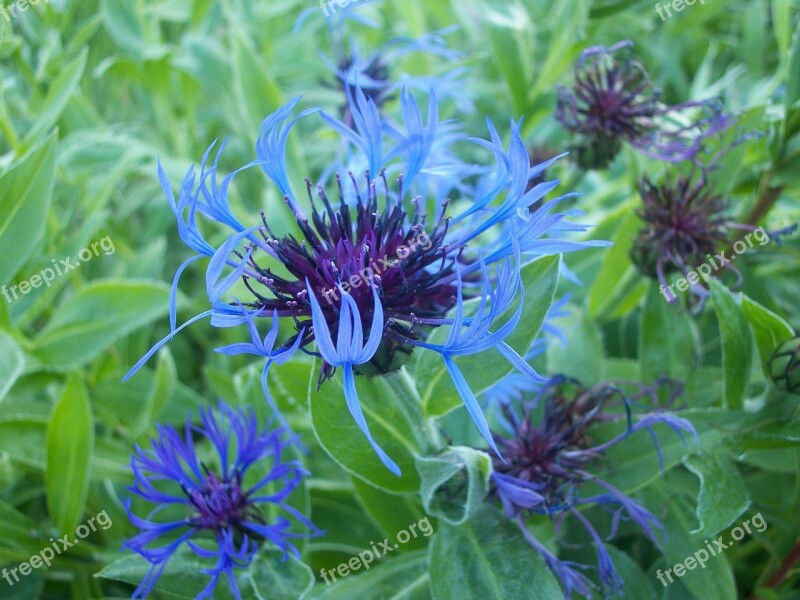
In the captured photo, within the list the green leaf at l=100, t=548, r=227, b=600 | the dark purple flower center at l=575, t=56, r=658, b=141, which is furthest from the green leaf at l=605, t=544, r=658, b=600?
the dark purple flower center at l=575, t=56, r=658, b=141

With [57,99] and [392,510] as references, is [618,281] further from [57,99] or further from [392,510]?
[57,99]

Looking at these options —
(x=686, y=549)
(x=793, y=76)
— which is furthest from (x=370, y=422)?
(x=793, y=76)

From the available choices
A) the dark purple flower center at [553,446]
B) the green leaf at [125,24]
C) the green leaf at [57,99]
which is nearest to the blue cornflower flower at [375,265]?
the dark purple flower center at [553,446]

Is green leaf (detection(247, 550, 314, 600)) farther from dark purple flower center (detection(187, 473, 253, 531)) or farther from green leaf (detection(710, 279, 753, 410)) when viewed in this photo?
green leaf (detection(710, 279, 753, 410))

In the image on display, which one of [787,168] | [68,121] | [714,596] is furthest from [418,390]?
[68,121]

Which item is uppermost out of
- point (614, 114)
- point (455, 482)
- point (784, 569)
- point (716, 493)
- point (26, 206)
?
point (26, 206)

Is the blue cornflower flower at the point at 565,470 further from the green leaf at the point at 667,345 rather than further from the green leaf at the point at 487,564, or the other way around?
the green leaf at the point at 667,345

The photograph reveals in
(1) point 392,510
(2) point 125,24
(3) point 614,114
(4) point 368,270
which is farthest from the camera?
(2) point 125,24
